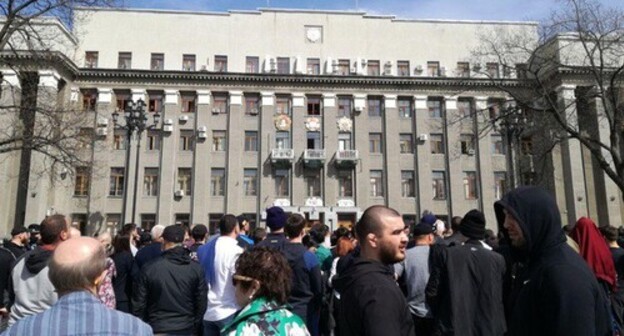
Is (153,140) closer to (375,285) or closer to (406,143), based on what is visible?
(406,143)

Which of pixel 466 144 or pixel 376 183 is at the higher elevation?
pixel 466 144

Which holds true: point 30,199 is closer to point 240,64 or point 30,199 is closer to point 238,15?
point 240,64

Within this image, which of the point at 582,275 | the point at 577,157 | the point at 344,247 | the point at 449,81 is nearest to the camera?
the point at 582,275

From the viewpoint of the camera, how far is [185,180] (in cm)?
3622

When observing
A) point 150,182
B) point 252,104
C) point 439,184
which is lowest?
point 439,184

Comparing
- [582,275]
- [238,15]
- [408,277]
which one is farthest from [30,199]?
[582,275]

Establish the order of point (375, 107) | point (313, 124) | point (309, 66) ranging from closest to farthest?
point (313, 124) → point (375, 107) → point (309, 66)

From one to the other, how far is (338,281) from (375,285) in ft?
1.11

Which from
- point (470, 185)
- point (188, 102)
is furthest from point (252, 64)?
point (470, 185)

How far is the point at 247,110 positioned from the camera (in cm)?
3784

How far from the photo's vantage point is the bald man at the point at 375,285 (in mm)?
2516

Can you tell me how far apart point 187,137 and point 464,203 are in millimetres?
22148

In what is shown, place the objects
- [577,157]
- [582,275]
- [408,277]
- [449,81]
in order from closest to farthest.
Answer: [582,275], [408,277], [577,157], [449,81]

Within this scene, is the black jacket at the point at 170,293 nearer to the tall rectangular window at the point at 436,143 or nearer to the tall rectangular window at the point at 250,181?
the tall rectangular window at the point at 250,181
